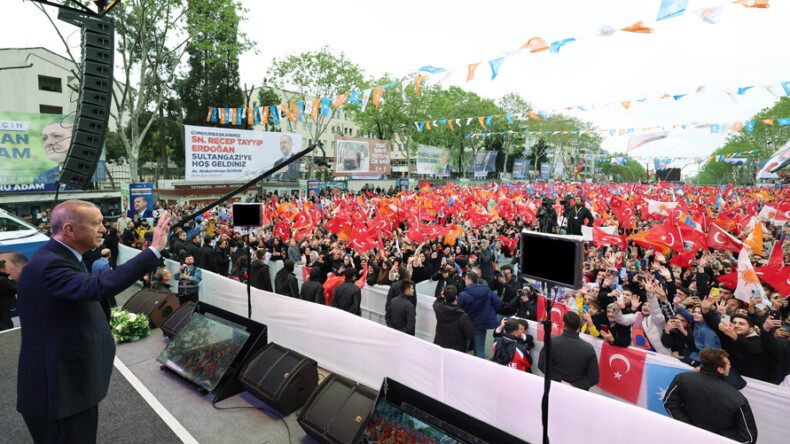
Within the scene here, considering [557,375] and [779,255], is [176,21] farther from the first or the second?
[779,255]

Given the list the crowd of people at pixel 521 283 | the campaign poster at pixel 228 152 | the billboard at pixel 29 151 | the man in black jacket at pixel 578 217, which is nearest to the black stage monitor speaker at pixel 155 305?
the crowd of people at pixel 521 283

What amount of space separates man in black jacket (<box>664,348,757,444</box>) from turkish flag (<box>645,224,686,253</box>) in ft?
14.8

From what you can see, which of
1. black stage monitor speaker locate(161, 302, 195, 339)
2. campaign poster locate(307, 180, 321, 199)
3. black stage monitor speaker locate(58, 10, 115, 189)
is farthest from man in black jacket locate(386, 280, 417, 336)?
campaign poster locate(307, 180, 321, 199)

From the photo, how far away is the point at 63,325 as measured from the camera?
89.3 inches

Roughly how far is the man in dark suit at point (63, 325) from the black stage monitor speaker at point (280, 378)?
2.28 meters

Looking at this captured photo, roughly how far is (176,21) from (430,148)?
2591 cm

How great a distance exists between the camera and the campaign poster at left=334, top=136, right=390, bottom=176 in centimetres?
3084

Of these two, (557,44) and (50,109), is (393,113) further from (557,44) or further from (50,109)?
(557,44)

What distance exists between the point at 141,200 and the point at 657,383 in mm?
17135

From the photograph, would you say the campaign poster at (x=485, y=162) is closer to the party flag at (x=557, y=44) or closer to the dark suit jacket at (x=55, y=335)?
the party flag at (x=557, y=44)

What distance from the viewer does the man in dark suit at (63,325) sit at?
7.10ft

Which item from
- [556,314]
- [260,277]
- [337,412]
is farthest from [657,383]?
[260,277]

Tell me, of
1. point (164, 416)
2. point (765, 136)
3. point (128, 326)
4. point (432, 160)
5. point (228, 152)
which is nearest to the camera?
point (164, 416)

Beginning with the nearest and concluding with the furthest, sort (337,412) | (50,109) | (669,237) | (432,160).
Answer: (337,412), (669,237), (50,109), (432,160)
